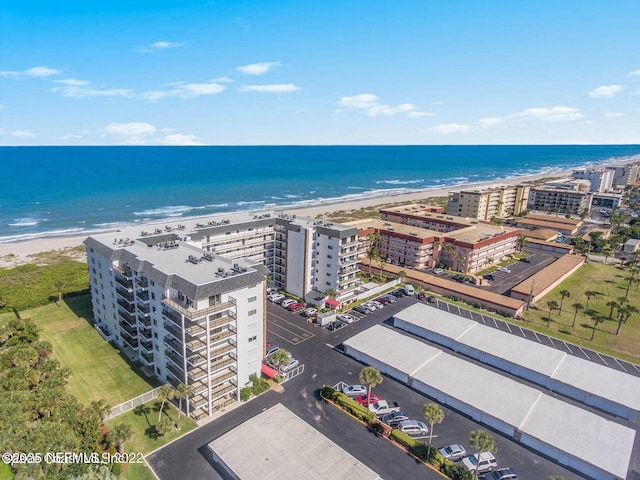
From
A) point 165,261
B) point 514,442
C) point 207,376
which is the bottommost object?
point 514,442

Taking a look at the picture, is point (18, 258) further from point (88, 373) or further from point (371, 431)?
point (371, 431)

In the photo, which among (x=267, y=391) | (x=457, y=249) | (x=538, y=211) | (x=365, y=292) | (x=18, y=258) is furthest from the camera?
(x=538, y=211)

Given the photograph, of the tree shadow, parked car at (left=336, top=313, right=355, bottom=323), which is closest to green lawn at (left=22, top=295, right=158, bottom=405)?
the tree shadow

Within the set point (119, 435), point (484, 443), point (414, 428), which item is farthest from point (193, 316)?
point (484, 443)

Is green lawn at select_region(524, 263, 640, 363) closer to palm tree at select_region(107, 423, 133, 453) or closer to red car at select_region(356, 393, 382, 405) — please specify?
red car at select_region(356, 393, 382, 405)

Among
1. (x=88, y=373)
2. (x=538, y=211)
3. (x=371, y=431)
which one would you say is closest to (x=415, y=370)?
(x=371, y=431)

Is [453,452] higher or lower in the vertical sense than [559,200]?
lower

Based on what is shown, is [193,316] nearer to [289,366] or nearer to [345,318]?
[289,366]
